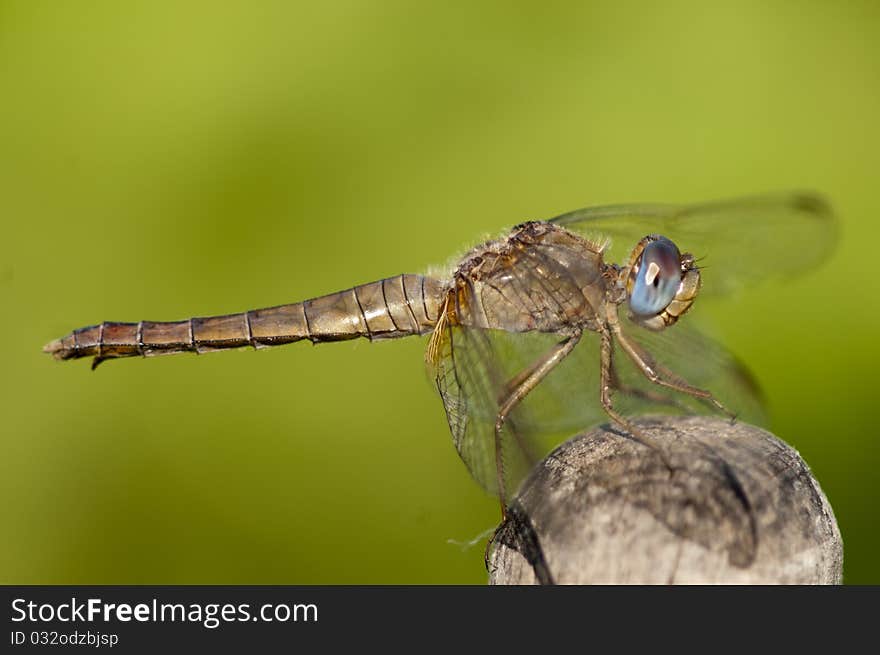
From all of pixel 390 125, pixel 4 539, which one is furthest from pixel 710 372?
pixel 4 539

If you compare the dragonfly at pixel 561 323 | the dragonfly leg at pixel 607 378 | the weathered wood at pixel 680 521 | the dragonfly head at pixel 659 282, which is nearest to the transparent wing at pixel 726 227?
the dragonfly at pixel 561 323

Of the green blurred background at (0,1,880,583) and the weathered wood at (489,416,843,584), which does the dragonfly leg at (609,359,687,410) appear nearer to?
the green blurred background at (0,1,880,583)

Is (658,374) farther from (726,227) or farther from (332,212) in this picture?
(332,212)

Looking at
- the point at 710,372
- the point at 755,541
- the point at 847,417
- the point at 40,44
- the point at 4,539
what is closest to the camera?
the point at 755,541

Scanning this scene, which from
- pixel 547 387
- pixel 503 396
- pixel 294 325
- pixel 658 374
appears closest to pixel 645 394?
pixel 658 374

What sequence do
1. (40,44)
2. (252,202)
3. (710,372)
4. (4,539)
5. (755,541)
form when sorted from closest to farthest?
(755,541)
(710,372)
(4,539)
(252,202)
(40,44)

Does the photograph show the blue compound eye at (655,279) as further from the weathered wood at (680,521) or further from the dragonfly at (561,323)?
the weathered wood at (680,521)

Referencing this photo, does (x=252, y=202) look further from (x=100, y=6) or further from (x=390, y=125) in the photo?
(x=100, y=6)

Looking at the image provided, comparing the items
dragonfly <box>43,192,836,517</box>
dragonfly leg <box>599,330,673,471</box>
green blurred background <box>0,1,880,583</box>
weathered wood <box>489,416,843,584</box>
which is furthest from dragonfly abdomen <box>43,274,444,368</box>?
weathered wood <box>489,416,843,584</box>
